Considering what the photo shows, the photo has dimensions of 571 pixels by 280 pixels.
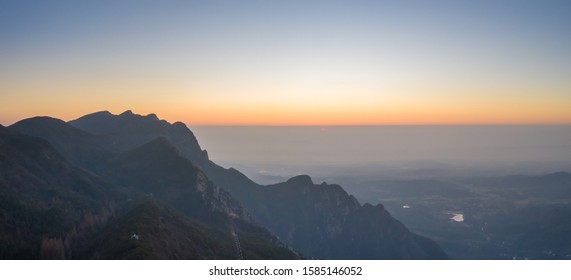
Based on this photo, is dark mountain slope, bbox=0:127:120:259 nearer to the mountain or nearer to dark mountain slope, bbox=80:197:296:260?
the mountain

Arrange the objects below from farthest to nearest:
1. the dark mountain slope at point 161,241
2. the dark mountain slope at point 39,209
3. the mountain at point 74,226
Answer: the dark mountain slope at point 39,209 < the mountain at point 74,226 < the dark mountain slope at point 161,241

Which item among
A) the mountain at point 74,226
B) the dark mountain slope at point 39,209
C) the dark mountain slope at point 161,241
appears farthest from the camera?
the dark mountain slope at point 39,209

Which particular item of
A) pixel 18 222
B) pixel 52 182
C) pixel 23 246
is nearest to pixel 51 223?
pixel 18 222

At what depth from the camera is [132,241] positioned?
111188 mm

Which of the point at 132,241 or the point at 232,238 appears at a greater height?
the point at 132,241

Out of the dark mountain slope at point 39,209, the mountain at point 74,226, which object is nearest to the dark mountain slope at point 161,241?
the mountain at point 74,226

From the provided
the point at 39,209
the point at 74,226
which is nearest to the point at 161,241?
the point at 74,226

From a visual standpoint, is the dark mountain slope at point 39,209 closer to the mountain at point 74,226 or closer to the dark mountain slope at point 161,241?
the mountain at point 74,226

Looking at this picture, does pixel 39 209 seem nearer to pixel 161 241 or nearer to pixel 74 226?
pixel 74 226

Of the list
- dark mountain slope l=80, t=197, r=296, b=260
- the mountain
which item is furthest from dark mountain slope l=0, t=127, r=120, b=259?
dark mountain slope l=80, t=197, r=296, b=260
